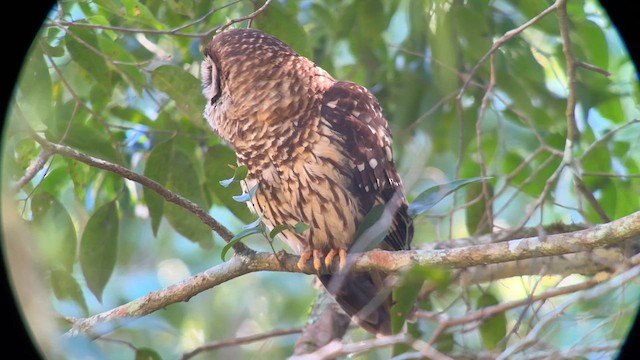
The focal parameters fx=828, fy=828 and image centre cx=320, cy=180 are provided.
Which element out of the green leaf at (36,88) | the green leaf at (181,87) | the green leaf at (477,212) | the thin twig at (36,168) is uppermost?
the green leaf at (36,88)

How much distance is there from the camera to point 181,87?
123 inches

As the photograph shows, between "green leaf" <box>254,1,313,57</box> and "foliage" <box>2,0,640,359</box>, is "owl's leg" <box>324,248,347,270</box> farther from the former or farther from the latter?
"green leaf" <box>254,1,313,57</box>

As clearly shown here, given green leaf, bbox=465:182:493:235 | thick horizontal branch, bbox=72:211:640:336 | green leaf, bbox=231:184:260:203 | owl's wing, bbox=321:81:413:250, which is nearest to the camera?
thick horizontal branch, bbox=72:211:640:336

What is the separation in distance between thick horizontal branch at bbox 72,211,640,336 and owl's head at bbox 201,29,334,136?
544 mm

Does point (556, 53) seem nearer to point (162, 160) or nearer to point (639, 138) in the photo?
point (639, 138)

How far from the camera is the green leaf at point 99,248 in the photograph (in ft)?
10.4

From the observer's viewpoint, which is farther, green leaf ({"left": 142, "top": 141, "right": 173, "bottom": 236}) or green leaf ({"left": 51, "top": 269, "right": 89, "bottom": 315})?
green leaf ({"left": 142, "top": 141, "right": 173, "bottom": 236})

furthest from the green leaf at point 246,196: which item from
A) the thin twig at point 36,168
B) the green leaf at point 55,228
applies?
the green leaf at point 55,228

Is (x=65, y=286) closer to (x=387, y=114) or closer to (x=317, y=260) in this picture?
(x=317, y=260)

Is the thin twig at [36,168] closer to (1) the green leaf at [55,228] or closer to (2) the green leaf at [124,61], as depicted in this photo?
(1) the green leaf at [55,228]

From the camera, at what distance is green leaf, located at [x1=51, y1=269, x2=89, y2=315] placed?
9.57ft

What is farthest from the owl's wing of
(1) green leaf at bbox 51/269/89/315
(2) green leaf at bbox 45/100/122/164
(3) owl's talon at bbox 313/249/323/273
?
(1) green leaf at bbox 51/269/89/315

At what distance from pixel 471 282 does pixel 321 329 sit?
673 mm

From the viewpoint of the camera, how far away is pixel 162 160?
3277 mm
